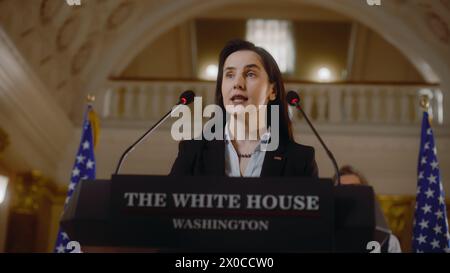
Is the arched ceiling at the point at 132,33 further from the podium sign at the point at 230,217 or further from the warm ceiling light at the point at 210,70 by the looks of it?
the podium sign at the point at 230,217

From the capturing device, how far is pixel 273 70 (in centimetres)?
237

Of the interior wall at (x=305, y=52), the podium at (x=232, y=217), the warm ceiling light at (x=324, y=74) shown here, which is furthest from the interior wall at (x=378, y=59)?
the podium at (x=232, y=217)

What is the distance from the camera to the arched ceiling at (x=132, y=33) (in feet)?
33.0

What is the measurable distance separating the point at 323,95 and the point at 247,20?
4801mm

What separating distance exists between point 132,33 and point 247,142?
9.30m

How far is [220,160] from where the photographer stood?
222cm

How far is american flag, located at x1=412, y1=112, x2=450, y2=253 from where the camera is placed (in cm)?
725

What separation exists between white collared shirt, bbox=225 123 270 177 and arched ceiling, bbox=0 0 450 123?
7751 mm

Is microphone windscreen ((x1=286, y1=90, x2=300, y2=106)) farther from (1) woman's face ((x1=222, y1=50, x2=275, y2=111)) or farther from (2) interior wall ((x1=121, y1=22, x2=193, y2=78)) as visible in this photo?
(2) interior wall ((x1=121, y1=22, x2=193, y2=78))

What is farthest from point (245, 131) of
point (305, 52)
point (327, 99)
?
point (305, 52)

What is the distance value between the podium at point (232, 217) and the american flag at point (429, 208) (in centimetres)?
586

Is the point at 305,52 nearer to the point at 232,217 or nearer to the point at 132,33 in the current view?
the point at 132,33

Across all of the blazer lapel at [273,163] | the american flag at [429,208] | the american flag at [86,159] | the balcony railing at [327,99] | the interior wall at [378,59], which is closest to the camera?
the blazer lapel at [273,163]

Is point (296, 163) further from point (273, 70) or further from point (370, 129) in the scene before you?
point (370, 129)
